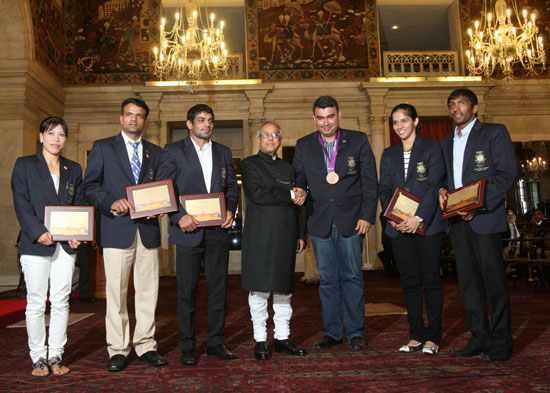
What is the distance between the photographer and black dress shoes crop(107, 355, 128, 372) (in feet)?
11.2

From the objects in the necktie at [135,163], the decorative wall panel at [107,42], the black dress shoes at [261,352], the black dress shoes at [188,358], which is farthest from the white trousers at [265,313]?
the decorative wall panel at [107,42]

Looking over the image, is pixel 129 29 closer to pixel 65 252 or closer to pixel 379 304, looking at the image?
pixel 379 304

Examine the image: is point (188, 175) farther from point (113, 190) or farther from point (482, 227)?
point (482, 227)

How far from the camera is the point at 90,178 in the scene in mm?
3623

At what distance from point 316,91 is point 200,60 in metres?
4.42

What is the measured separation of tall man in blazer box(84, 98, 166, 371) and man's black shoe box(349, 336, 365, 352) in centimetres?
136

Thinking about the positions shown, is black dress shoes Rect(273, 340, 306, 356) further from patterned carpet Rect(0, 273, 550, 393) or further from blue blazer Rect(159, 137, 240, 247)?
blue blazer Rect(159, 137, 240, 247)

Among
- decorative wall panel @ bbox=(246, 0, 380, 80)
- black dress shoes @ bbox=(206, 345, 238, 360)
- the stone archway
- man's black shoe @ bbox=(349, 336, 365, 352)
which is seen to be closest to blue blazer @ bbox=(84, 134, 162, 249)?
black dress shoes @ bbox=(206, 345, 238, 360)

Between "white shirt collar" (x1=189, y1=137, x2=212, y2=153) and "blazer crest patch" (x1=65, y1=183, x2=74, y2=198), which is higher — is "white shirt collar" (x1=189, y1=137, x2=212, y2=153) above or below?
above

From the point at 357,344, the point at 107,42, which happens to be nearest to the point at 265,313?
the point at 357,344

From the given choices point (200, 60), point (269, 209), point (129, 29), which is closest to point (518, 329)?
point (269, 209)

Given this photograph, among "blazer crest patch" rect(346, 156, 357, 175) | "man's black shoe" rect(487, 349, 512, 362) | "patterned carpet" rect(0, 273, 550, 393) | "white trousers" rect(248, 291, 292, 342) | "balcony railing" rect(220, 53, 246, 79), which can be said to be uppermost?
"balcony railing" rect(220, 53, 246, 79)

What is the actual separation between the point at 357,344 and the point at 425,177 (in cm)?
132

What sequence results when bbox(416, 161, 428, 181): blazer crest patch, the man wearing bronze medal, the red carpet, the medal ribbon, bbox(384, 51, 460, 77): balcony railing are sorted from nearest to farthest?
bbox(416, 161, 428, 181): blazer crest patch → the man wearing bronze medal → the medal ribbon → the red carpet → bbox(384, 51, 460, 77): balcony railing
